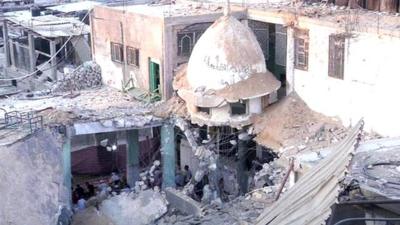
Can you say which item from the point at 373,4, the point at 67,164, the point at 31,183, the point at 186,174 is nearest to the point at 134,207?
the point at 67,164

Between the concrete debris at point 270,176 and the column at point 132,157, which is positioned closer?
the concrete debris at point 270,176

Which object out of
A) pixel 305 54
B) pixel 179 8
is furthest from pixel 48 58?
pixel 305 54

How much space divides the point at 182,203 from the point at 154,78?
6.01 meters

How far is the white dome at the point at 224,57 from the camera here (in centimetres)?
2369

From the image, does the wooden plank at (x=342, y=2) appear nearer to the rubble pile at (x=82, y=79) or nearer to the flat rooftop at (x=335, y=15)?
the flat rooftop at (x=335, y=15)

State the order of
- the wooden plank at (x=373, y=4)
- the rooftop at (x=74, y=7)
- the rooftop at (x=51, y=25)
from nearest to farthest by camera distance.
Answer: the wooden plank at (x=373, y=4), the rooftop at (x=51, y=25), the rooftop at (x=74, y=7)

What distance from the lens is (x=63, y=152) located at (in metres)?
23.6

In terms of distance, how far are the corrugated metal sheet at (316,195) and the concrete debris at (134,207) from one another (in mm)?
12065

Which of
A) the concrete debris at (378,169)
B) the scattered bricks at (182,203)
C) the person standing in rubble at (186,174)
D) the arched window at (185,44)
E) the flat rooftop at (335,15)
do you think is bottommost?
the person standing in rubble at (186,174)

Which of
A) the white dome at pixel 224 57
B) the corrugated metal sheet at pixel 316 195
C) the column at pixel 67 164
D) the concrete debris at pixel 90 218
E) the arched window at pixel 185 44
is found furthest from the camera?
the arched window at pixel 185 44

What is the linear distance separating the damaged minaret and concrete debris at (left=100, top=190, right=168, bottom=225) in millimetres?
2881

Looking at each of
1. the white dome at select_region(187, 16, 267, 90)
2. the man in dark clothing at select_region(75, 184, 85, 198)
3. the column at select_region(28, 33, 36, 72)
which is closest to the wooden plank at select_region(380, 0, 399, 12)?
the white dome at select_region(187, 16, 267, 90)

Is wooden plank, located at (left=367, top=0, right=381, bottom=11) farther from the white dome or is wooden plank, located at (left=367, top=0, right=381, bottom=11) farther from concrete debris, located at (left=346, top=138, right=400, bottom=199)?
concrete debris, located at (left=346, top=138, right=400, bottom=199)

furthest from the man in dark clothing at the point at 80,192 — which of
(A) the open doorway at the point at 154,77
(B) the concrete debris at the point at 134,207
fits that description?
(A) the open doorway at the point at 154,77
